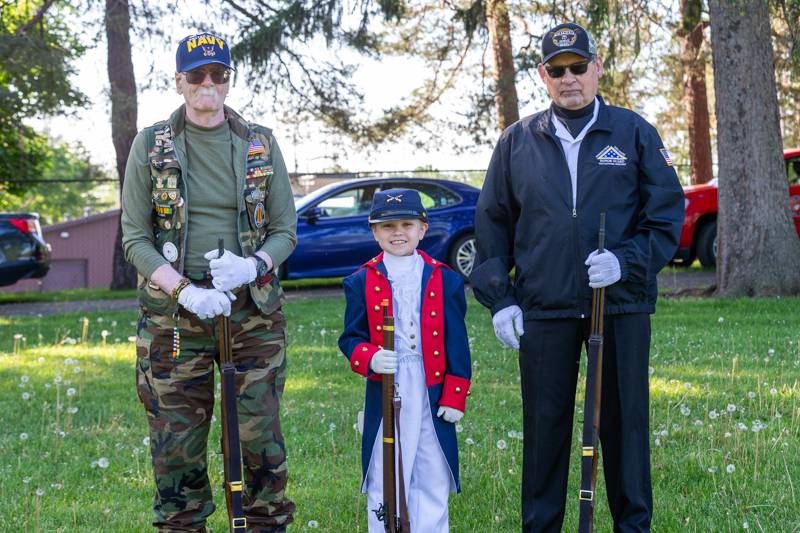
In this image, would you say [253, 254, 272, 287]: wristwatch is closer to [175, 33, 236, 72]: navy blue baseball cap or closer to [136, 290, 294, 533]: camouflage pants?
[136, 290, 294, 533]: camouflage pants

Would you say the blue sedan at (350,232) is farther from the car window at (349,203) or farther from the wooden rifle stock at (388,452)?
the wooden rifle stock at (388,452)

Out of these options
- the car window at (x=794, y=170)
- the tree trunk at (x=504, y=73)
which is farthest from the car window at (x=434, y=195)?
the car window at (x=794, y=170)

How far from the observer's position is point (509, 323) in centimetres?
383

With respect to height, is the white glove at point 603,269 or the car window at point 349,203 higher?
the car window at point 349,203

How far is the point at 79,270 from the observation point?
32.9 m

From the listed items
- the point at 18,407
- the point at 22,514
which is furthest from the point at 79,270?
the point at 22,514

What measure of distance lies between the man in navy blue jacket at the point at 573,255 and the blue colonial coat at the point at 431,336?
0.16 m

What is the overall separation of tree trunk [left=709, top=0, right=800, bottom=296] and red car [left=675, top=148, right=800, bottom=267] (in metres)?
2.72

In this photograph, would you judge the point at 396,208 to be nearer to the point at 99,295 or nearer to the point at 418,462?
the point at 418,462

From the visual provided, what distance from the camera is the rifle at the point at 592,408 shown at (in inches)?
142

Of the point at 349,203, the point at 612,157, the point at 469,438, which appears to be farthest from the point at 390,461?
the point at 349,203

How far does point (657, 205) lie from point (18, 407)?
5.03 meters

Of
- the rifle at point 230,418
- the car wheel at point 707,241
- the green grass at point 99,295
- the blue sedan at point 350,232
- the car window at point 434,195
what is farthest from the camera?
the green grass at point 99,295

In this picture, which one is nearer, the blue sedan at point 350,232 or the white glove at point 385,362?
the white glove at point 385,362
